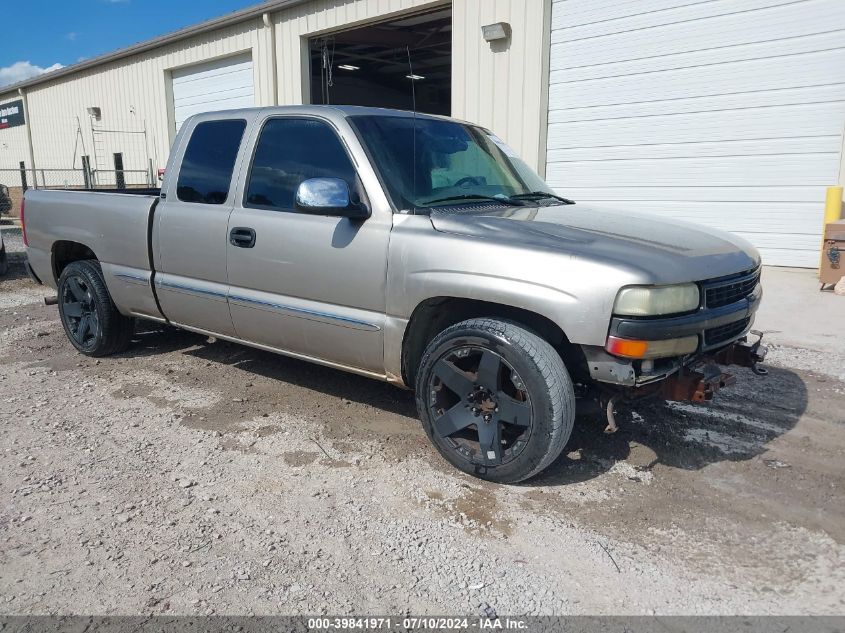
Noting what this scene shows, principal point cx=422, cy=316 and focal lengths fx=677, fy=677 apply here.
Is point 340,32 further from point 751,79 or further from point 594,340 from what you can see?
point 594,340

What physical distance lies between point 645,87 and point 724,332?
7154mm

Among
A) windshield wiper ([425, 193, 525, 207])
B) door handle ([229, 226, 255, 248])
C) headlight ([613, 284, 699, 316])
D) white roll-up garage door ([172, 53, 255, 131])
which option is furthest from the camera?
white roll-up garage door ([172, 53, 255, 131])

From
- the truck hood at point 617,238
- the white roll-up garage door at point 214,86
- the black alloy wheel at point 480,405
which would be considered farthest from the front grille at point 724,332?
the white roll-up garage door at point 214,86

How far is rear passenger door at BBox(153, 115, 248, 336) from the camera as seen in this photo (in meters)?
4.47

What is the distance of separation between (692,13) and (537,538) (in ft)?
27.5

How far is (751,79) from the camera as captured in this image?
8688 mm

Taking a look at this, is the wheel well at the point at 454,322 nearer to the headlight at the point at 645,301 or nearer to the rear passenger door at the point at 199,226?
the headlight at the point at 645,301

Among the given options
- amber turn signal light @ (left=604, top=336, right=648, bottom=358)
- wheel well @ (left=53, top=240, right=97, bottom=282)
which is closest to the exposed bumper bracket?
amber turn signal light @ (left=604, top=336, right=648, bottom=358)

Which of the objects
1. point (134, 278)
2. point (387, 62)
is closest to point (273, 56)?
point (387, 62)

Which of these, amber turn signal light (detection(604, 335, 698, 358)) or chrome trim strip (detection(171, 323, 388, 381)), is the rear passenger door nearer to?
chrome trim strip (detection(171, 323, 388, 381))

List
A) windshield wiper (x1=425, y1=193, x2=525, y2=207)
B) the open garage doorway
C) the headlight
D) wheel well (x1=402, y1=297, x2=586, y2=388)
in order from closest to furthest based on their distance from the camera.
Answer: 1. the headlight
2. wheel well (x1=402, y1=297, x2=586, y2=388)
3. windshield wiper (x1=425, y1=193, x2=525, y2=207)
4. the open garage doorway

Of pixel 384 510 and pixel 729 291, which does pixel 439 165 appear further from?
pixel 384 510

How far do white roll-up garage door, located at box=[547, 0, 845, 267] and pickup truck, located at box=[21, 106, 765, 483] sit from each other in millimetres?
5518

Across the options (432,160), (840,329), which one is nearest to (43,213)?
(432,160)
